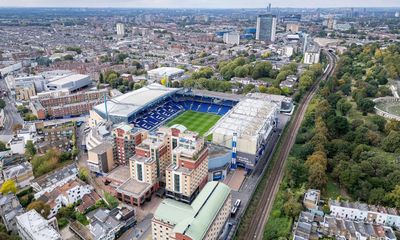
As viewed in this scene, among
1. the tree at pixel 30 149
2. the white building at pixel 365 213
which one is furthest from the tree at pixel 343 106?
the tree at pixel 30 149

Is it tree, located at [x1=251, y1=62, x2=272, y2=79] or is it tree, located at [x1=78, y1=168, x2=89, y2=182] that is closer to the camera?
tree, located at [x1=78, y1=168, x2=89, y2=182]

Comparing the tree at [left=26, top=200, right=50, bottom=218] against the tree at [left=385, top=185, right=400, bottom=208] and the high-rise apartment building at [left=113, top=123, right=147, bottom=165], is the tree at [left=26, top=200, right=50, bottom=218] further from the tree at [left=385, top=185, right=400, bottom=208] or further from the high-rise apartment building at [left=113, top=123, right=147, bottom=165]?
the tree at [left=385, top=185, right=400, bottom=208]

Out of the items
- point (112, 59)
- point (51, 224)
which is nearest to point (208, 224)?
point (51, 224)

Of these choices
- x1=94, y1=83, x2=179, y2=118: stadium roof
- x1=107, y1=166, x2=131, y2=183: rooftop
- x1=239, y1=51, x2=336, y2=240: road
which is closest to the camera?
x1=239, y1=51, x2=336, y2=240: road

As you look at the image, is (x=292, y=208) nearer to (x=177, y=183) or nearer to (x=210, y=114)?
(x=177, y=183)

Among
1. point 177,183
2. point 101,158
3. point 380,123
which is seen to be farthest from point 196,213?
point 380,123

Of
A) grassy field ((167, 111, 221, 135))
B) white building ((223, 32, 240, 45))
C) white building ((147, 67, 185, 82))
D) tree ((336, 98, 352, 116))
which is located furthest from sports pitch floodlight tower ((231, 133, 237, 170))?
white building ((223, 32, 240, 45))
